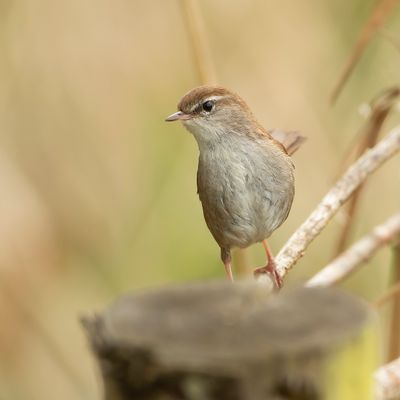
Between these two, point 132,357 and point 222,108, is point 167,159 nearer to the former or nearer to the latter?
point 222,108

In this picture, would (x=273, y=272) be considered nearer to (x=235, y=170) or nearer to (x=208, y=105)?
(x=235, y=170)

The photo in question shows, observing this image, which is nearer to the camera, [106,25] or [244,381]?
[244,381]

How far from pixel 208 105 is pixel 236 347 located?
309cm

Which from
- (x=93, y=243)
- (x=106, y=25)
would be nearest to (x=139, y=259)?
(x=93, y=243)

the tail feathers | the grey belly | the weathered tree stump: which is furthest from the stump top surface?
the tail feathers

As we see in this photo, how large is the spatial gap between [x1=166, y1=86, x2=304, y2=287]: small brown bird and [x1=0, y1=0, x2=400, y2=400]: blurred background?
3.37 ft

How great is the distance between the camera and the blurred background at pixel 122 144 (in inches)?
201

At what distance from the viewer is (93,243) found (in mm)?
5477

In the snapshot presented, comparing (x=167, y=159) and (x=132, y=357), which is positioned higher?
(x=167, y=159)

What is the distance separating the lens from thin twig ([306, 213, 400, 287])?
9.99ft

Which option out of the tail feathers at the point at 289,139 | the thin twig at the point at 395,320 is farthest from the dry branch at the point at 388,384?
→ the tail feathers at the point at 289,139

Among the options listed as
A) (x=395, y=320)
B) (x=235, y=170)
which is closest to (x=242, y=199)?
(x=235, y=170)

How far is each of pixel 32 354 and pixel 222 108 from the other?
1951 millimetres

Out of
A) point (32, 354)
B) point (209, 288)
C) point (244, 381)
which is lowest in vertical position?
point (244, 381)
